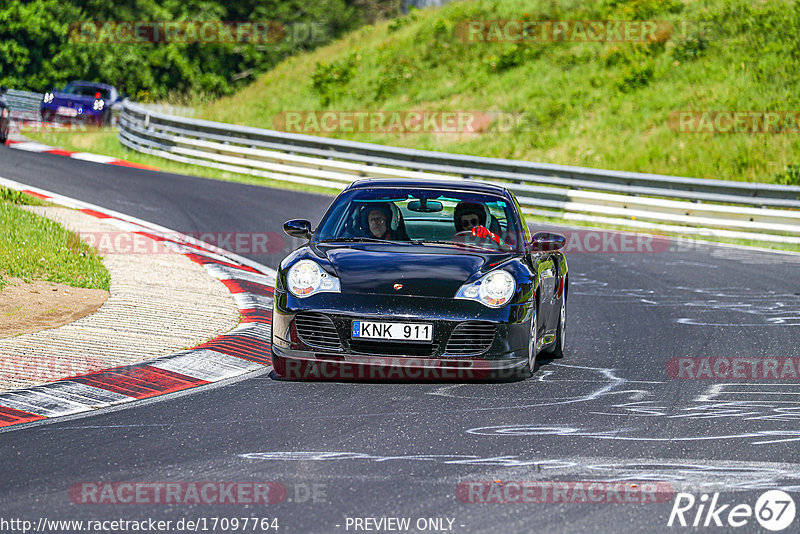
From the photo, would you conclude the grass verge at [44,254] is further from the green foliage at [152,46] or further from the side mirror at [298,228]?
the green foliage at [152,46]

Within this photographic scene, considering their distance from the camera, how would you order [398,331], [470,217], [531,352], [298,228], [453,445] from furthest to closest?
[470,217] → [298,228] → [531,352] → [398,331] → [453,445]

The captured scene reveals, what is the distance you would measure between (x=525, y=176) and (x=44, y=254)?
12.3 m

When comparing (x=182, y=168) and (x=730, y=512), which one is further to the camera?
(x=182, y=168)

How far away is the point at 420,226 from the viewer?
9.31 metres

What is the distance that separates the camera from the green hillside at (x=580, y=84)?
1104 inches

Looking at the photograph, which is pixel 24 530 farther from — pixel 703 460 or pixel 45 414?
pixel 703 460

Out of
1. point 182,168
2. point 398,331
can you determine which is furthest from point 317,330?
point 182,168

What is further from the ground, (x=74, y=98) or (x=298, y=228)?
(x=74, y=98)

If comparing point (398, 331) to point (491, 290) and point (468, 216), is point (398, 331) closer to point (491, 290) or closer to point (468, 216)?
point (491, 290)

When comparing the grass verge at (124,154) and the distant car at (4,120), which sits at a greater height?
the distant car at (4,120)

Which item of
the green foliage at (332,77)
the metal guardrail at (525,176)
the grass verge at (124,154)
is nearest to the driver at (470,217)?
the metal guardrail at (525,176)

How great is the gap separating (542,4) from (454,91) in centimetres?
595

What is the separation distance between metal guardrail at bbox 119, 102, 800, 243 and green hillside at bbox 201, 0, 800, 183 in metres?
4.76

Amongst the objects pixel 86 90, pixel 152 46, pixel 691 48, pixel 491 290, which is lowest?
pixel 491 290
